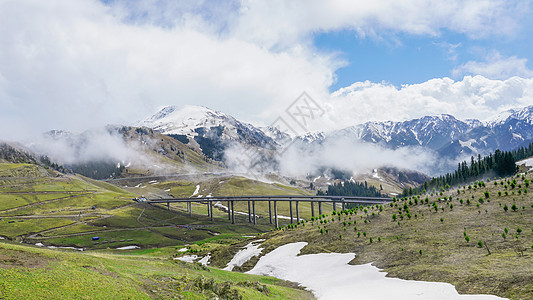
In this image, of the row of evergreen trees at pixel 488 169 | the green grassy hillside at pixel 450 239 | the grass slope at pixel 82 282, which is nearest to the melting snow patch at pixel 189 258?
the green grassy hillside at pixel 450 239

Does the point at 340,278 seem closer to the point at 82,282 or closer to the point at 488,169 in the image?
the point at 82,282

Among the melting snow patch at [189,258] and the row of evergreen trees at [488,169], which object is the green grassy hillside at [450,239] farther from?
the row of evergreen trees at [488,169]

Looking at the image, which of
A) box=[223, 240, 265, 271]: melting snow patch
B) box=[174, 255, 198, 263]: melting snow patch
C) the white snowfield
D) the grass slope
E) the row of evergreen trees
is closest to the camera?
the grass slope

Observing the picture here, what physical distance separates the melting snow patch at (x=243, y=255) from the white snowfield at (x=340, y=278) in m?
4.30

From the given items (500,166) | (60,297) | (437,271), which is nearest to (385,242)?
(437,271)

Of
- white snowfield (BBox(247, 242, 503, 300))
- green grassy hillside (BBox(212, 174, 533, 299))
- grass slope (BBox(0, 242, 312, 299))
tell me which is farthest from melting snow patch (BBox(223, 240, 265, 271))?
grass slope (BBox(0, 242, 312, 299))

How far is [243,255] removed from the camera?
6100cm

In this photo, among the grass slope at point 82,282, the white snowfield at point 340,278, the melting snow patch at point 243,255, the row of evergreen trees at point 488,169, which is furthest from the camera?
the row of evergreen trees at point 488,169

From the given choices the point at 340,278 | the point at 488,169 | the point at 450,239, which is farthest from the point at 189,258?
the point at 488,169

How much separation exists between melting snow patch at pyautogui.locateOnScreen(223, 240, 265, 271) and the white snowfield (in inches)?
169

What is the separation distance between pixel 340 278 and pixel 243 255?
2750cm

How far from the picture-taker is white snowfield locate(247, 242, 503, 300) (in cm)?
2736

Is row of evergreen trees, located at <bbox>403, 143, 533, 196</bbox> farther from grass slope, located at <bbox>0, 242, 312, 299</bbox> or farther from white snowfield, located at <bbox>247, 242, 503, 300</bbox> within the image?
grass slope, located at <bbox>0, 242, 312, 299</bbox>

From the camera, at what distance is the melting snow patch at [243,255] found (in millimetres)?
57719
